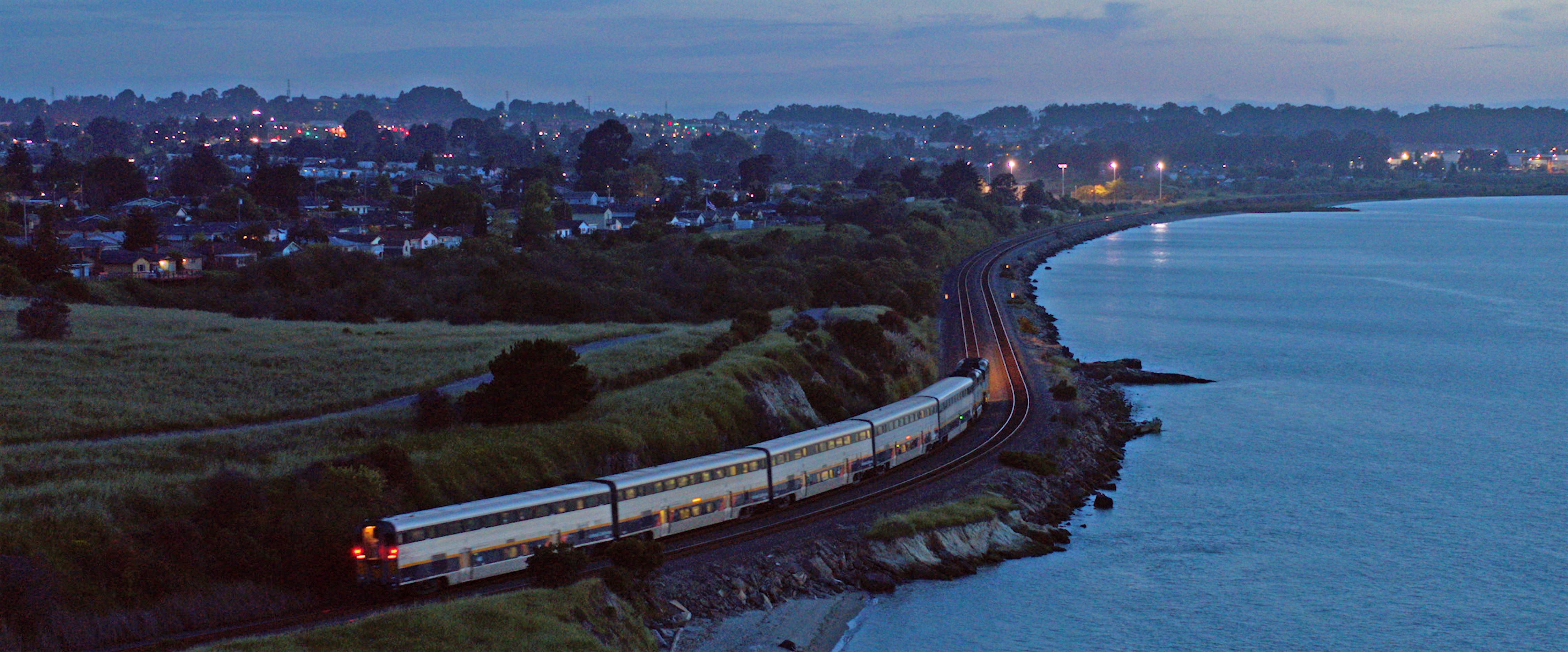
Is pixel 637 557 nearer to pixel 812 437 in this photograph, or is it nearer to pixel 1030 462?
pixel 812 437

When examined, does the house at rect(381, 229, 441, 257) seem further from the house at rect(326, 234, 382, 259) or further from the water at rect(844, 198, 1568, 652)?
the water at rect(844, 198, 1568, 652)

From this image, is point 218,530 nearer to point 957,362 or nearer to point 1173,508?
point 1173,508

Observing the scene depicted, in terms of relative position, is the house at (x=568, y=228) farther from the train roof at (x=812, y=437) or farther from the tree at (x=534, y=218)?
the train roof at (x=812, y=437)

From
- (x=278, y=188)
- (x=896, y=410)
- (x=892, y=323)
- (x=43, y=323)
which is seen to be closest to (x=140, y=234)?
(x=43, y=323)

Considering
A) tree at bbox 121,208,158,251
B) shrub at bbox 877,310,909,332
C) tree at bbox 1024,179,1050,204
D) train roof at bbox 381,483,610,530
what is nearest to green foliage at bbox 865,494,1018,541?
train roof at bbox 381,483,610,530

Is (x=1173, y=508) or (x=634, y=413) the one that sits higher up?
(x=634, y=413)

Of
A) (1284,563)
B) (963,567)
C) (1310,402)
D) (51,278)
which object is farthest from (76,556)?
(1310,402)
